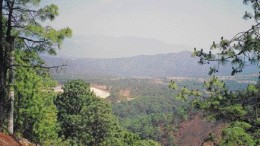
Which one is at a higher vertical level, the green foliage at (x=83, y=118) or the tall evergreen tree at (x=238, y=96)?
the tall evergreen tree at (x=238, y=96)

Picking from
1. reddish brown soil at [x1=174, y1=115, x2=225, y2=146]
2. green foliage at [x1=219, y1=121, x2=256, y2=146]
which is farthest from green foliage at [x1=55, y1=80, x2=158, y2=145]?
reddish brown soil at [x1=174, y1=115, x2=225, y2=146]

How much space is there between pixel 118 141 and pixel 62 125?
7.07 metres

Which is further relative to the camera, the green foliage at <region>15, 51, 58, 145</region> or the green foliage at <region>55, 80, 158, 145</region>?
the green foliage at <region>55, 80, 158, 145</region>

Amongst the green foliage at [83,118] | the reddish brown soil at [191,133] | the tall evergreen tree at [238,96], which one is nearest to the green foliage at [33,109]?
the green foliage at [83,118]

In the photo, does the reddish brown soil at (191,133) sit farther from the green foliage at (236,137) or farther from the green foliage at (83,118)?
the green foliage at (236,137)

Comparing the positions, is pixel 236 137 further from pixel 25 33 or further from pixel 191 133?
pixel 191 133

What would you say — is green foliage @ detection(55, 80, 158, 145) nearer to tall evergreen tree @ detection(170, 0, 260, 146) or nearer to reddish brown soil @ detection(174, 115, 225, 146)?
tall evergreen tree @ detection(170, 0, 260, 146)

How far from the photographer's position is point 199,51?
12.8 meters

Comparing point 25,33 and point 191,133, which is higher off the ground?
point 25,33

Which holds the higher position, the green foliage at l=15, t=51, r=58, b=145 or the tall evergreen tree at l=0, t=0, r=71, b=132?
the tall evergreen tree at l=0, t=0, r=71, b=132

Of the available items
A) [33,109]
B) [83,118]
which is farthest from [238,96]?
[83,118]

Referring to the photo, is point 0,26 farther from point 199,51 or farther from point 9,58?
point 199,51

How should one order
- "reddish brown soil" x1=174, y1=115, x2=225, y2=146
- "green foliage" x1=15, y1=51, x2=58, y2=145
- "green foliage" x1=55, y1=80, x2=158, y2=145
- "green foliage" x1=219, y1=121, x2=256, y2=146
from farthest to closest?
"reddish brown soil" x1=174, y1=115, x2=225, y2=146 → "green foliage" x1=55, y1=80, x2=158, y2=145 → "green foliage" x1=15, y1=51, x2=58, y2=145 → "green foliage" x1=219, y1=121, x2=256, y2=146

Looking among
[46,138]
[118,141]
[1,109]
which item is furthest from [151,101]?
[1,109]
